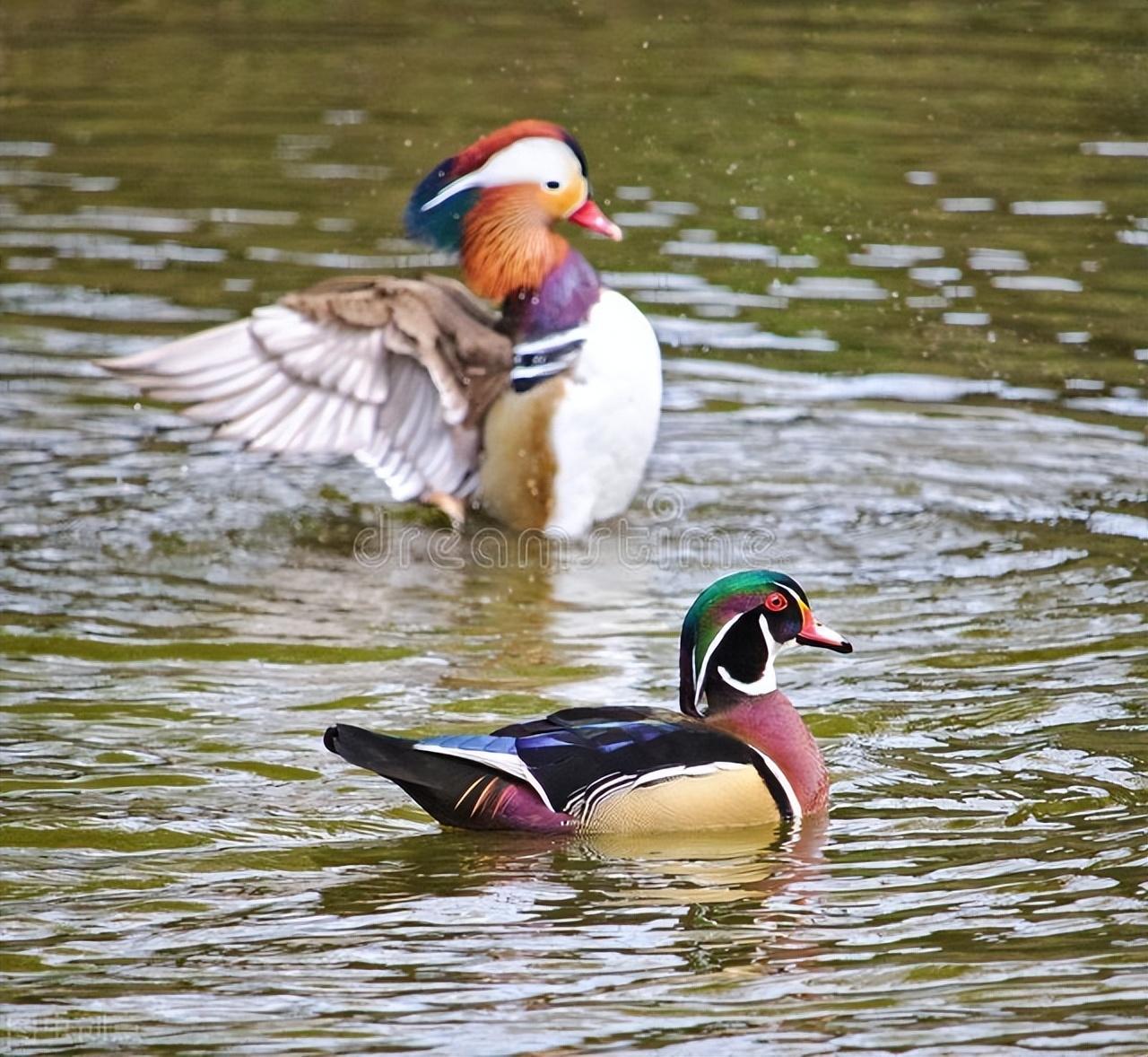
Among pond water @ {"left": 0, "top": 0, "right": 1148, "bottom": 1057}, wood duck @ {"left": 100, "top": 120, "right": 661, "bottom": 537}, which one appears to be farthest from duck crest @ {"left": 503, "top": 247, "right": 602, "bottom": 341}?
pond water @ {"left": 0, "top": 0, "right": 1148, "bottom": 1057}

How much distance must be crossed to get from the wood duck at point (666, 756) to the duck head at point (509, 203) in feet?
11.0

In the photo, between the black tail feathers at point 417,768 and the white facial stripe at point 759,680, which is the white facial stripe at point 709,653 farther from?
the black tail feathers at point 417,768

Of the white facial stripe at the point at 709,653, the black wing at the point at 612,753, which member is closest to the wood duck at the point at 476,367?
the white facial stripe at the point at 709,653

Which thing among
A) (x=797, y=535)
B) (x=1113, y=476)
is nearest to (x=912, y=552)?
(x=797, y=535)

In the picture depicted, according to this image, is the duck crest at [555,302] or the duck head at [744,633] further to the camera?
the duck crest at [555,302]

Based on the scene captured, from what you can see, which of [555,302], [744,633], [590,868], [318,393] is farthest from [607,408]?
[590,868]

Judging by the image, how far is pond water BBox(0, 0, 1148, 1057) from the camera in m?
5.57

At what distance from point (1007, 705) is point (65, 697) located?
3225mm

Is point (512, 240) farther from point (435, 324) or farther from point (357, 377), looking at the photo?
point (357, 377)

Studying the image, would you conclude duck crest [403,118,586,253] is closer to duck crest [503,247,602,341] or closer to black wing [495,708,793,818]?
duck crest [503,247,602,341]

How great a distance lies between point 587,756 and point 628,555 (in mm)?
3411

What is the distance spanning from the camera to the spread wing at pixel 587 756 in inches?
256

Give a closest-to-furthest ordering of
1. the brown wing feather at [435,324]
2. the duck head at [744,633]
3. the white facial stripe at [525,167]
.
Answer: the duck head at [744,633] < the brown wing feather at [435,324] < the white facial stripe at [525,167]

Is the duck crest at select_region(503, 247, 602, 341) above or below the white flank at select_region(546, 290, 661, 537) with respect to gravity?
above
